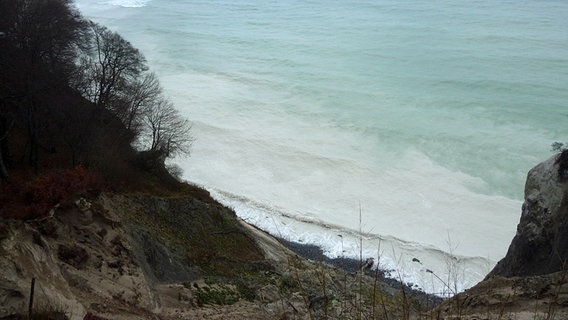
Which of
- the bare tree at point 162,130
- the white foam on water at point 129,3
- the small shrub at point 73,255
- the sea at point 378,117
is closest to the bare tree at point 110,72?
the bare tree at point 162,130

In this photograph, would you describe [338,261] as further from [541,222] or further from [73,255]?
[73,255]

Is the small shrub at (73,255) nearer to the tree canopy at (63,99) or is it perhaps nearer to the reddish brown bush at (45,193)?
the reddish brown bush at (45,193)

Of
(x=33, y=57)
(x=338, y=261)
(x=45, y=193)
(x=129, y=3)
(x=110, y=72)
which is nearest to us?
(x=45, y=193)

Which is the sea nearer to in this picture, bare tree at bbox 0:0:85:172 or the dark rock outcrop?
the dark rock outcrop

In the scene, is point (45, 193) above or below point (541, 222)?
above

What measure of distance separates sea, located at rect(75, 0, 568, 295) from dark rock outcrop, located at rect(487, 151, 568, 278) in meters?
2.95

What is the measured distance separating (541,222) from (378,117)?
2539 cm

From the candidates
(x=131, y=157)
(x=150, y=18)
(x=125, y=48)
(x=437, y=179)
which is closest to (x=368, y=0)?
Result: (x=150, y=18)

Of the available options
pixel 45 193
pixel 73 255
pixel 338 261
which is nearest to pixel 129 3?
pixel 338 261

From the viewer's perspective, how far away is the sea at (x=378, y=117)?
91.4ft

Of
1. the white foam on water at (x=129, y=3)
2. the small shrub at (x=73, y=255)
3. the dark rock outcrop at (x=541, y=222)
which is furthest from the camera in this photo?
the white foam on water at (x=129, y=3)

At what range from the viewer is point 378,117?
4078 centimetres

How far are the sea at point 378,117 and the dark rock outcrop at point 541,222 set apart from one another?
295 centimetres

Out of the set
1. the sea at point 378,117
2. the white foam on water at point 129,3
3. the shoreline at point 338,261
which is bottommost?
the shoreline at point 338,261
